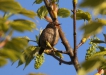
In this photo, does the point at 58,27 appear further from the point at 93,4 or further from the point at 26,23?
the point at 93,4

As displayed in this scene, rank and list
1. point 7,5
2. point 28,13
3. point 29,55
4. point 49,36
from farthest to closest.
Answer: point 49,36, point 29,55, point 28,13, point 7,5

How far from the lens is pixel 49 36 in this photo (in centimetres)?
166

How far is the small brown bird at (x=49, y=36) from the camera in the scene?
1588 mm

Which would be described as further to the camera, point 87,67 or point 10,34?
point 10,34

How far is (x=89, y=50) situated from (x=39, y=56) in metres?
0.31

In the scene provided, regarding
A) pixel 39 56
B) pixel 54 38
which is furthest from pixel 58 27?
pixel 39 56

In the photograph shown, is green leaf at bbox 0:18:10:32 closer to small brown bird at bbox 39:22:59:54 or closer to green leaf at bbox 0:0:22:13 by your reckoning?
green leaf at bbox 0:0:22:13

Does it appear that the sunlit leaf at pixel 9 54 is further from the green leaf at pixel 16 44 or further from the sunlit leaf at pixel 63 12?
the sunlit leaf at pixel 63 12

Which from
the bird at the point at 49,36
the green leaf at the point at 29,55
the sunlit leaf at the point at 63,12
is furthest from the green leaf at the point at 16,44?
the sunlit leaf at the point at 63,12

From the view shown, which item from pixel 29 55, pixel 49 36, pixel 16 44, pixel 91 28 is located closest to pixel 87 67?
pixel 91 28

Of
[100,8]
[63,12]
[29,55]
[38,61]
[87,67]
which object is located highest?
Result: [100,8]

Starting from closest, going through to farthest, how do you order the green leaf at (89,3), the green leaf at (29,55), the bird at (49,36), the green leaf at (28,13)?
1. the green leaf at (89,3)
2. the green leaf at (28,13)
3. the green leaf at (29,55)
4. the bird at (49,36)

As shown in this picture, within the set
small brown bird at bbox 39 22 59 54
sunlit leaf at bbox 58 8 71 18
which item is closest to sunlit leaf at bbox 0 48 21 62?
small brown bird at bbox 39 22 59 54

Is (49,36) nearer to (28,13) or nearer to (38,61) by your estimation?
(38,61)
